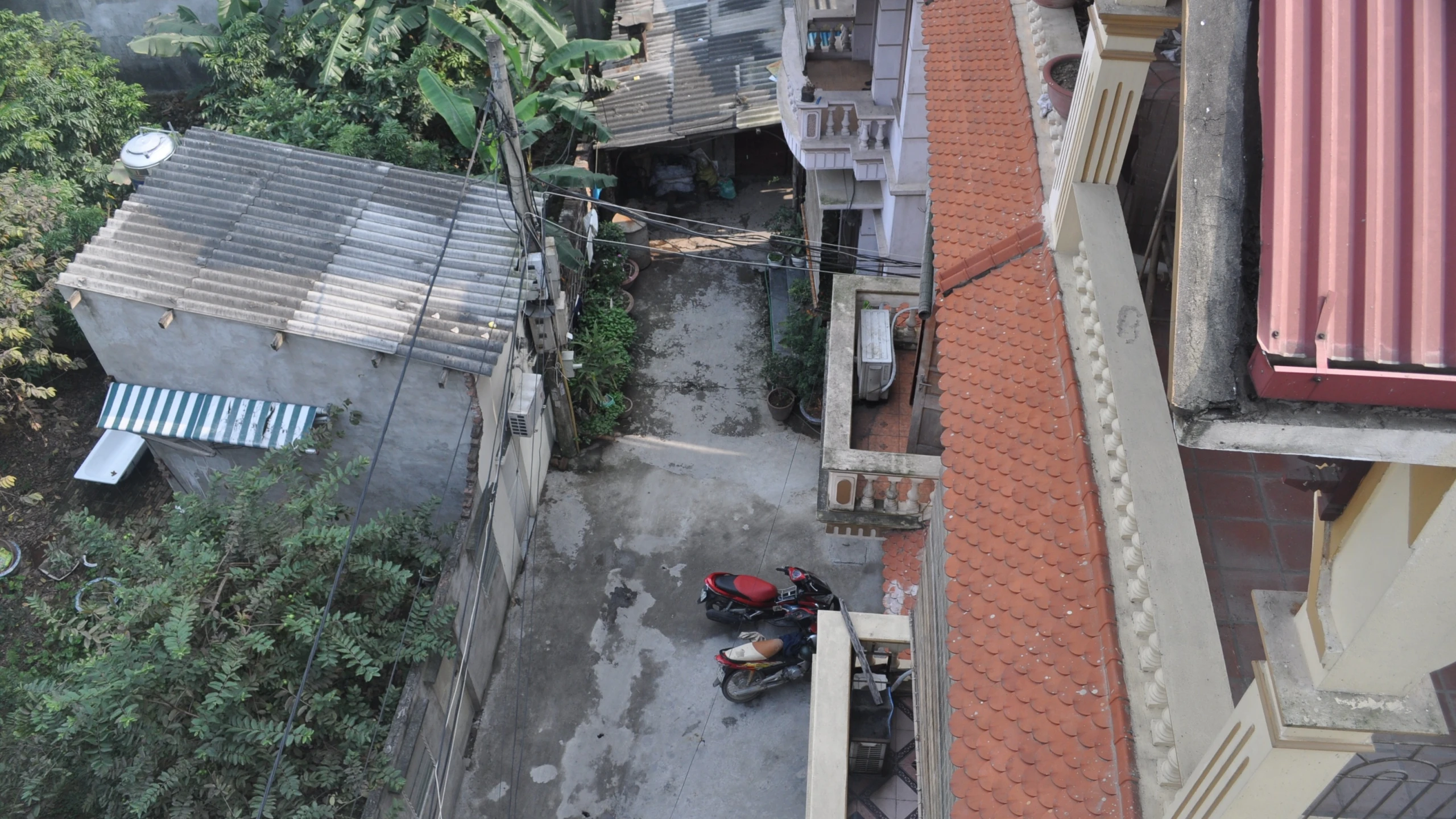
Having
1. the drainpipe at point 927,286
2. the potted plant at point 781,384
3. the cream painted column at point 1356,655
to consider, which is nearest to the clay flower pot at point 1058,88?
the drainpipe at point 927,286

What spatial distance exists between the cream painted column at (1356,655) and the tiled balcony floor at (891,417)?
768cm

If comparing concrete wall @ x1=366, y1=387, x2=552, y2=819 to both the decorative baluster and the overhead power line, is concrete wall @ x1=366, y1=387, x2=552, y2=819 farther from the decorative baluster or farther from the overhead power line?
the decorative baluster

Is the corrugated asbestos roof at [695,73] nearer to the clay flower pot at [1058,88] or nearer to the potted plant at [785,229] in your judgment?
the potted plant at [785,229]

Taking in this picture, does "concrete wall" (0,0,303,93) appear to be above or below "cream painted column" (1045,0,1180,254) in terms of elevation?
below

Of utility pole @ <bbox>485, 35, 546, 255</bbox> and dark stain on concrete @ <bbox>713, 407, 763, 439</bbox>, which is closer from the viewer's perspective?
utility pole @ <bbox>485, 35, 546, 255</bbox>

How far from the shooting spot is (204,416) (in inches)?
427

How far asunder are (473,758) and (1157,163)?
912cm

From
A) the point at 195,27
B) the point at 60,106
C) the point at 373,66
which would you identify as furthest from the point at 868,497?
the point at 195,27

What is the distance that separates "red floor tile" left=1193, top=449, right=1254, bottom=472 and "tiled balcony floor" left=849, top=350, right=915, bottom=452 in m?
5.05

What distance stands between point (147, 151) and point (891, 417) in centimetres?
985

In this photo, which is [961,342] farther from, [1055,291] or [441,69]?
[441,69]

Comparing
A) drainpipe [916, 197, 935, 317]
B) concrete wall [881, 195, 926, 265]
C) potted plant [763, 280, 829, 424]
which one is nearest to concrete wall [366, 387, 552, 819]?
potted plant [763, 280, 829, 424]

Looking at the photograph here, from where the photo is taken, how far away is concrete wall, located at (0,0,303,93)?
18.5 m

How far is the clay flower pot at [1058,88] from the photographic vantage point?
6.86 meters
